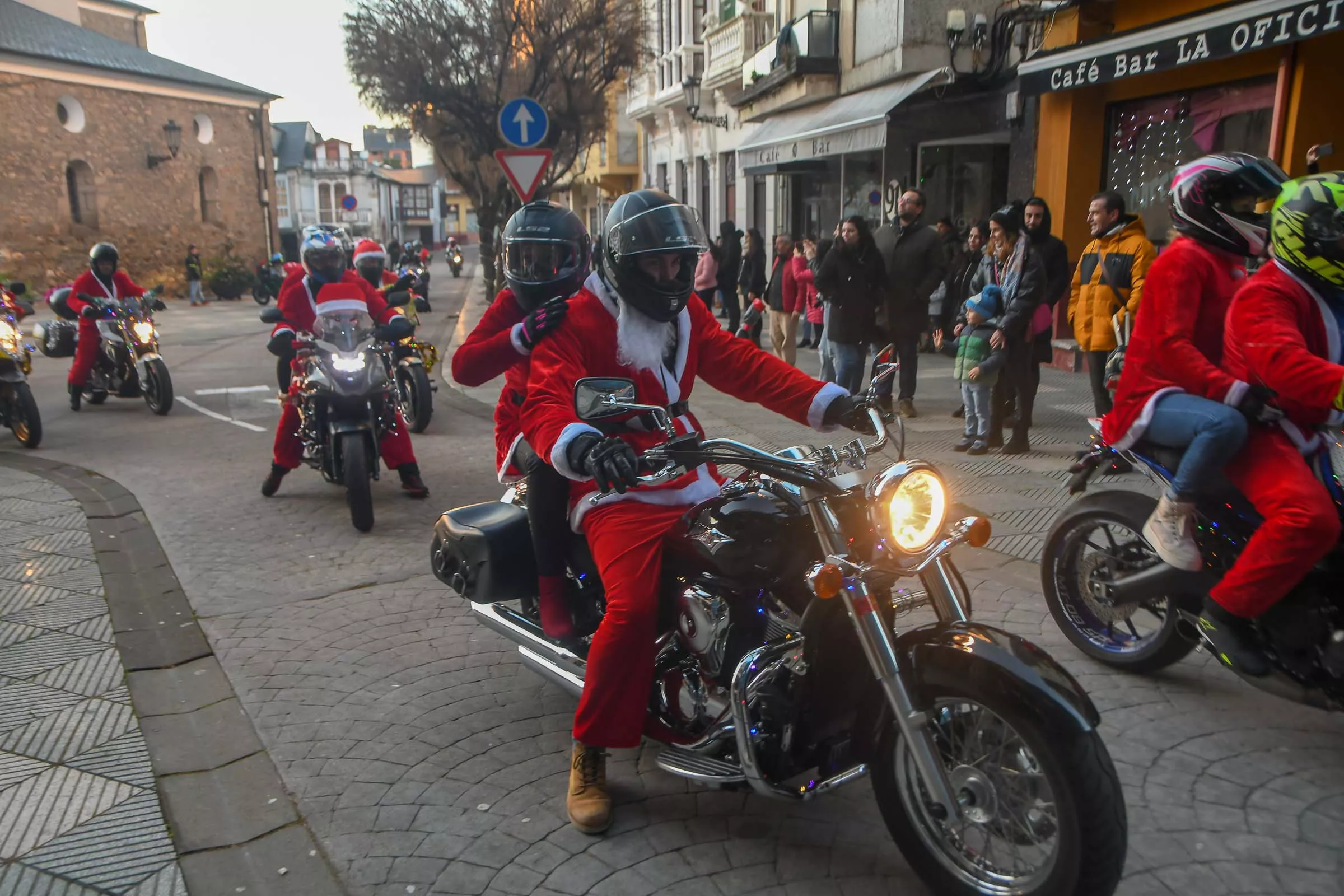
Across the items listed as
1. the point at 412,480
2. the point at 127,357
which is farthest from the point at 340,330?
the point at 127,357

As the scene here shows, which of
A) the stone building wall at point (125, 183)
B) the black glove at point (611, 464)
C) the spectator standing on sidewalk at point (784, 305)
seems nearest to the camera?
the black glove at point (611, 464)

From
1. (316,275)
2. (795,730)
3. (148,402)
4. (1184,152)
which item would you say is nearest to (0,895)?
(795,730)

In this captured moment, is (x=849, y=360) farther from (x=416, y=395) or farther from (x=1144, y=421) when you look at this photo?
(x=1144, y=421)

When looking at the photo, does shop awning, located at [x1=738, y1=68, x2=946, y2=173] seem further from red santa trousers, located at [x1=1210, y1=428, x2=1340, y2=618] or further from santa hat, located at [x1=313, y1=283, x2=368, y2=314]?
red santa trousers, located at [x1=1210, y1=428, x2=1340, y2=618]

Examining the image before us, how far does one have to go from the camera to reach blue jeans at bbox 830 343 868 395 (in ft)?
30.6

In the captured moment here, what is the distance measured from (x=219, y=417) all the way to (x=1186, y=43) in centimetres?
1012

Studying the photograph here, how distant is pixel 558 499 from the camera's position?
3531mm

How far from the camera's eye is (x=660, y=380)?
344 cm

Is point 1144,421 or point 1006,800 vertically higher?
point 1144,421

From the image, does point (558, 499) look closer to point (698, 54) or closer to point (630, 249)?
point (630, 249)

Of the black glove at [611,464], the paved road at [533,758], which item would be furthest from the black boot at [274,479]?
the black glove at [611,464]

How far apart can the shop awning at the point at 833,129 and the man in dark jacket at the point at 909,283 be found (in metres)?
5.50

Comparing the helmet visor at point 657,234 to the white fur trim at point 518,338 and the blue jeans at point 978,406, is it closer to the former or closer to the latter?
the white fur trim at point 518,338

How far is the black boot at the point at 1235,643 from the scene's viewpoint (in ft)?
11.0
